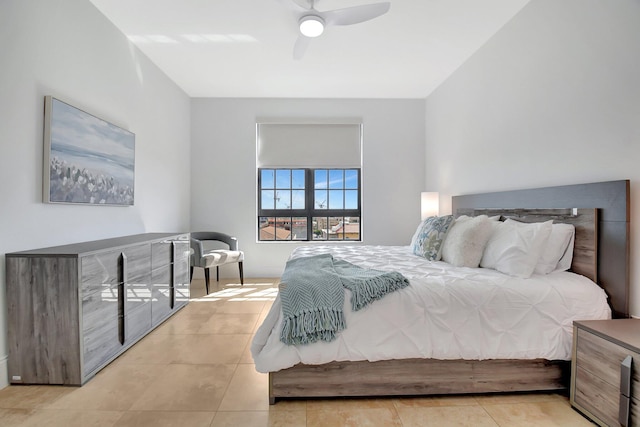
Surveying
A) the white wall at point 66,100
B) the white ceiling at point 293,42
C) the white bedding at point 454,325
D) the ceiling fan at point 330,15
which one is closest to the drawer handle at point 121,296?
the white wall at point 66,100

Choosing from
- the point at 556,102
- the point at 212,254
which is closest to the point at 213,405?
the point at 212,254

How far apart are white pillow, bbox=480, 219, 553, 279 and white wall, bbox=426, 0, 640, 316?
0.43 meters

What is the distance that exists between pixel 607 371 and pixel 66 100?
3776mm

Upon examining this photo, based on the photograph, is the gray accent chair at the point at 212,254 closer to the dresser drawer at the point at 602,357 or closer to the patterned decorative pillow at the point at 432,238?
the patterned decorative pillow at the point at 432,238

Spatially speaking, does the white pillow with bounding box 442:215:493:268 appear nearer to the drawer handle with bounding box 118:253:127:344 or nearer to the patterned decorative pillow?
the patterned decorative pillow

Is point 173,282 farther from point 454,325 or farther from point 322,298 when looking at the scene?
point 454,325

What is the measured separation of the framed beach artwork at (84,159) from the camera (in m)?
2.09

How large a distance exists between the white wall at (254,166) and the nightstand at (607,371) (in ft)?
10.2

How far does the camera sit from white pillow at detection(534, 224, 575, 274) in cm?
204

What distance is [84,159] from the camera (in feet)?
7.83

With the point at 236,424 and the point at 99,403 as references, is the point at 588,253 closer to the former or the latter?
the point at 236,424

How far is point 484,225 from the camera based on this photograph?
2.42m

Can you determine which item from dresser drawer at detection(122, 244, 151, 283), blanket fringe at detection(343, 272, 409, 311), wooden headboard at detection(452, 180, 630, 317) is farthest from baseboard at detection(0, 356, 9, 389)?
wooden headboard at detection(452, 180, 630, 317)

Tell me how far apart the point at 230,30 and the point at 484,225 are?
9.48ft
